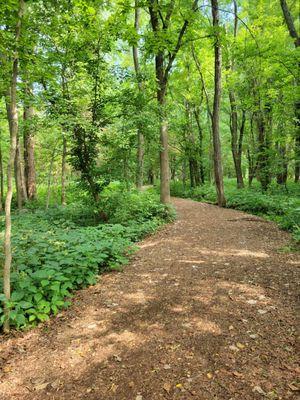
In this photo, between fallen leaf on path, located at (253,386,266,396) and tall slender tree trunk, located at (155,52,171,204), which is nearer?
fallen leaf on path, located at (253,386,266,396)

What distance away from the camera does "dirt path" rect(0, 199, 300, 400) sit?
2.38 m

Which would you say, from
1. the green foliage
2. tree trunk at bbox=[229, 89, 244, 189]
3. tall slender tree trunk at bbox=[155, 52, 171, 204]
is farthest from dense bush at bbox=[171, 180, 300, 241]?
tall slender tree trunk at bbox=[155, 52, 171, 204]

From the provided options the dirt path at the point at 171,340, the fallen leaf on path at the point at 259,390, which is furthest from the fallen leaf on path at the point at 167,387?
the fallen leaf on path at the point at 259,390

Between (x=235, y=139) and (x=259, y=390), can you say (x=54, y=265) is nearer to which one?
(x=259, y=390)

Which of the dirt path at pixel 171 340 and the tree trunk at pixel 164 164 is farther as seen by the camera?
the tree trunk at pixel 164 164

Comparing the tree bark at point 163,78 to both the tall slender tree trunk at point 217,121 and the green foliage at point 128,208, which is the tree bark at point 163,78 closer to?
the green foliage at point 128,208

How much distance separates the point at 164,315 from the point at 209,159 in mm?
20830

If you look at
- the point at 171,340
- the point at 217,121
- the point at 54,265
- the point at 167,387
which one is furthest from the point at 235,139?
the point at 167,387

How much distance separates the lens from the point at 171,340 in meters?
2.97

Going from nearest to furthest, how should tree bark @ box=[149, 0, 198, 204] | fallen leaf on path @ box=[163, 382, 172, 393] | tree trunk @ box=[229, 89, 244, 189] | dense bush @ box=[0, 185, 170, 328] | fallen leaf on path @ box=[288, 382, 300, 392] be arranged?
fallen leaf on path @ box=[288, 382, 300, 392]
fallen leaf on path @ box=[163, 382, 172, 393]
dense bush @ box=[0, 185, 170, 328]
tree bark @ box=[149, 0, 198, 204]
tree trunk @ box=[229, 89, 244, 189]

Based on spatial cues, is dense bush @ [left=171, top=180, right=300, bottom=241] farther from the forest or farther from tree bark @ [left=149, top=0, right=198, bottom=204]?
tree bark @ [left=149, top=0, right=198, bottom=204]

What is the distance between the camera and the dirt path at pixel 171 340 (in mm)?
2379

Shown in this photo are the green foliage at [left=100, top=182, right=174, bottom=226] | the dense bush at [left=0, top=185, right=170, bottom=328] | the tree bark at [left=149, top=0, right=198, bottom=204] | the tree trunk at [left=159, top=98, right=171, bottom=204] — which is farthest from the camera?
the tree trunk at [left=159, top=98, right=171, bottom=204]

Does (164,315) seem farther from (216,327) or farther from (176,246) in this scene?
(176,246)
